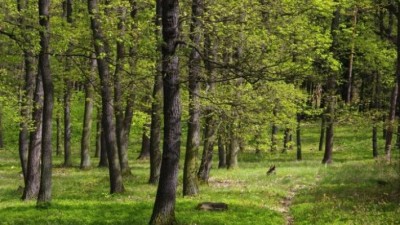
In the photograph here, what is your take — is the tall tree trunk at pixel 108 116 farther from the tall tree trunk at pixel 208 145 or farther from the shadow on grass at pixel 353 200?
the shadow on grass at pixel 353 200

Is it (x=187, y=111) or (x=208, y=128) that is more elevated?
(x=187, y=111)

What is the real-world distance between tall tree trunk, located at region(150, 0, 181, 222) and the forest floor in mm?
1167

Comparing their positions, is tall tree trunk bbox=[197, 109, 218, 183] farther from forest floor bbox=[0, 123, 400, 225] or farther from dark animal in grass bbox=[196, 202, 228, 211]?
dark animal in grass bbox=[196, 202, 228, 211]

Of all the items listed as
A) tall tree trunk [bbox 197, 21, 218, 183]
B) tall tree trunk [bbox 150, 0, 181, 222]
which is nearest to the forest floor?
tall tree trunk [bbox 197, 21, 218, 183]

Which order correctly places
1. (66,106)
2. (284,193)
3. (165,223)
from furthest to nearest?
(66,106)
(284,193)
(165,223)

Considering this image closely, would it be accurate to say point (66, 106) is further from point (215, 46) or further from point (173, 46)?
point (173, 46)

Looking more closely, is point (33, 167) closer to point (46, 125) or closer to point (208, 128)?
point (46, 125)

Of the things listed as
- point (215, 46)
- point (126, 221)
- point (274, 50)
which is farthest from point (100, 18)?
point (126, 221)

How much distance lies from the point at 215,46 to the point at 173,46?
23.4 ft

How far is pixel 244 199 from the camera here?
66.3ft

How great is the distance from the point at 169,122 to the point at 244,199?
7881 millimetres

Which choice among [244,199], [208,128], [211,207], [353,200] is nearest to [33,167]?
[208,128]

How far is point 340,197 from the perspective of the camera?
20.0 metres

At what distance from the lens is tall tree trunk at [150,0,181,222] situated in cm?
1333
